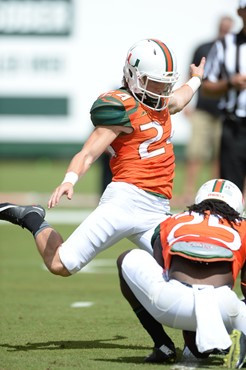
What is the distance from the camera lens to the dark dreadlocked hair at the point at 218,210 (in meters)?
4.88

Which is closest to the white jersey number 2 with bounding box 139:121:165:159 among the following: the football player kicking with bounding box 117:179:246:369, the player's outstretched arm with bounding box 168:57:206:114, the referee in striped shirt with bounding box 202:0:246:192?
the player's outstretched arm with bounding box 168:57:206:114

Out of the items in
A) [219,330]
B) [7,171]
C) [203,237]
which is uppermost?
[203,237]

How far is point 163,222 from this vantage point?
198 inches

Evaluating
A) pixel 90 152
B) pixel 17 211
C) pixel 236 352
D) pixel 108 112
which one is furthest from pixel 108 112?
pixel 236 352

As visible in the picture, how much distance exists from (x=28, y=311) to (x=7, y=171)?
13672 mm

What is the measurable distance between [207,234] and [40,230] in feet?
3.59

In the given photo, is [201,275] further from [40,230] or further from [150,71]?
[150,71]

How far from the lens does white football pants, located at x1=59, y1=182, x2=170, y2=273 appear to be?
5234 mm

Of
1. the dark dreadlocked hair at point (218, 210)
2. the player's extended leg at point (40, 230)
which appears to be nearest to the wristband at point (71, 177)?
the player's extended leg at point (40, 230)

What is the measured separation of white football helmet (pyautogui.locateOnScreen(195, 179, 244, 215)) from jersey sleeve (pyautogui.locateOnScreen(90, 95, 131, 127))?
60 cm

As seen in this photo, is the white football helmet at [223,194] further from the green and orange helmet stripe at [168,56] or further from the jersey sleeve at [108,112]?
the green and orange helmet stripe at [168,56]

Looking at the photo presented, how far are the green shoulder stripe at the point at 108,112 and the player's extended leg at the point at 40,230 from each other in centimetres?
65

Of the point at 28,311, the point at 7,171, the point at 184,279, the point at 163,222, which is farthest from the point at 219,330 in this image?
the point at 7,171

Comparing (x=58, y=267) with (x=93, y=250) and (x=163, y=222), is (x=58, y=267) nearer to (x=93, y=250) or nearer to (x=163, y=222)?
(x=93, y=250)
